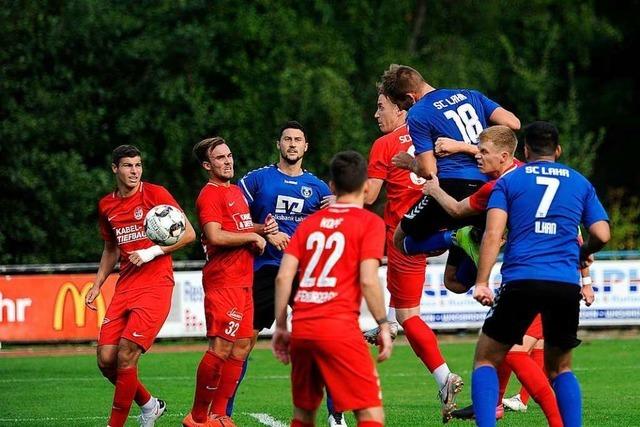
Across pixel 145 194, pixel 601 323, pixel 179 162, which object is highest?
pixel 145 194

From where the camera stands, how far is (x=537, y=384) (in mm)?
9414

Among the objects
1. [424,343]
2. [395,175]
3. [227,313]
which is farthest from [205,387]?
[395,175]

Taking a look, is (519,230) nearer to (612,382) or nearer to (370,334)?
(370,334)

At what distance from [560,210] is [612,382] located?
23.0ft

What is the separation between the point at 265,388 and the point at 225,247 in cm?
423

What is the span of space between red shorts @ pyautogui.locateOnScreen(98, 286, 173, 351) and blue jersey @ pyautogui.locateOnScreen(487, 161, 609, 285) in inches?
127

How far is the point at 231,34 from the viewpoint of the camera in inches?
1160

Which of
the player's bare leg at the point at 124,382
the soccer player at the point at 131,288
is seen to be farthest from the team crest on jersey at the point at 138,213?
the player's bare leg at the point at 124,382

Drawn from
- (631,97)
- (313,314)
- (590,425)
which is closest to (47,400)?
(590,425)

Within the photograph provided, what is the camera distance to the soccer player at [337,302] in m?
7.29

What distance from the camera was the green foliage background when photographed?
26.1 m

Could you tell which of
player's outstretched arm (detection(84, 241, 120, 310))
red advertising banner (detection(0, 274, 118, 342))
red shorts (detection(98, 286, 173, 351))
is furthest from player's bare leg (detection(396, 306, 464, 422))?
red advertising banner (detection(0, 274, 118, 342))

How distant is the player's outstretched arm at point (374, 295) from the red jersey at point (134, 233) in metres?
3.39

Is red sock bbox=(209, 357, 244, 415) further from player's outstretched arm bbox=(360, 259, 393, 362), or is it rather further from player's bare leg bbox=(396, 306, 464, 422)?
player's outstretched arm bbox=(360, 259, 393, 362)
